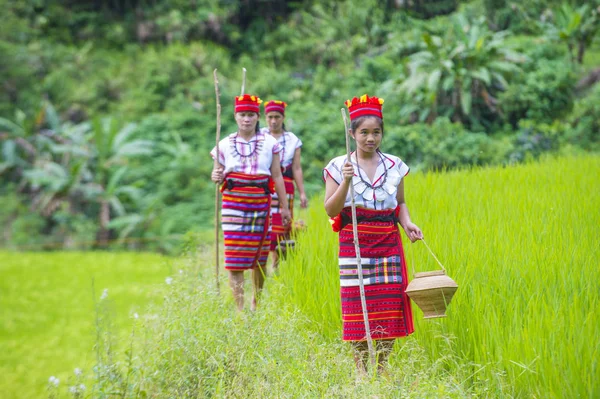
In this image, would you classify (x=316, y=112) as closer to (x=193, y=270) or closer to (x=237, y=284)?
(x=193, y=270)

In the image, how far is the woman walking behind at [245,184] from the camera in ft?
15.1

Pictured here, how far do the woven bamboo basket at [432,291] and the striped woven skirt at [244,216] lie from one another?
6.19 feet

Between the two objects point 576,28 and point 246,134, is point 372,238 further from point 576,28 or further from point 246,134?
point 576,28

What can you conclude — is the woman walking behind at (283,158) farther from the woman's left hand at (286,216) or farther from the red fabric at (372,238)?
the red fabric at (372,238)

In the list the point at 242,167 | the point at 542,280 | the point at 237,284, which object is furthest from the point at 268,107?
the point at 542,280

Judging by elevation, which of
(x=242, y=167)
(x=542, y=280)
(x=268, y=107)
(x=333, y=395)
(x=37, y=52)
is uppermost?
(x=37, y=52)

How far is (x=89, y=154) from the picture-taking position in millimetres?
12281

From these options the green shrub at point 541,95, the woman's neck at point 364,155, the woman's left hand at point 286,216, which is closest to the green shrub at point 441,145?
the green shrub at point 541,95

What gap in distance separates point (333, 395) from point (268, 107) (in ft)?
9.47

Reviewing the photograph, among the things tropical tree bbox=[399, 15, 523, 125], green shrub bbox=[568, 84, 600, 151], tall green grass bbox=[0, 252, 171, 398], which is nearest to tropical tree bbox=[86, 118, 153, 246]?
tall green grass bbox=[0, 252, 171, 398]

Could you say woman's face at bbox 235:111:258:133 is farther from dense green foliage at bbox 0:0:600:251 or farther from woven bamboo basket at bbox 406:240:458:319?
dense green foliage at bbox 0:0:600:251

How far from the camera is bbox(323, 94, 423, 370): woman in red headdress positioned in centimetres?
318

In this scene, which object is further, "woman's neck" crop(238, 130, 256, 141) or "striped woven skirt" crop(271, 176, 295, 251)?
"striped woven skirt" crop(271, 176, 295, 251)

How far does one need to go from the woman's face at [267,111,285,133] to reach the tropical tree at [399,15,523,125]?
5.82 m
